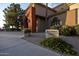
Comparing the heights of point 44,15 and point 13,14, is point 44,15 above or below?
above

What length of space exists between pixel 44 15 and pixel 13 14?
6.70 metres

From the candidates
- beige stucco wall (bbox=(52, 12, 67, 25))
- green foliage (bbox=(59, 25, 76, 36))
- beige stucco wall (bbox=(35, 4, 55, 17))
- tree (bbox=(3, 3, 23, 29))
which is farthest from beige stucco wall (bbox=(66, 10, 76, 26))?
tree (bbox=(3, 3, 23, 29))

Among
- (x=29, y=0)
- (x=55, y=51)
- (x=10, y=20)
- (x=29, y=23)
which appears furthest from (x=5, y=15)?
(x=55, y=51)

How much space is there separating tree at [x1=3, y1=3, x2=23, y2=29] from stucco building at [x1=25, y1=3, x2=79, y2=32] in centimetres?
120

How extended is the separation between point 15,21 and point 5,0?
205 inches

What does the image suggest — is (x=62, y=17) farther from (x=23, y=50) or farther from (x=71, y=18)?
(x=23, y=50)

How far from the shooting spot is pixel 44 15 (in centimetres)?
2042

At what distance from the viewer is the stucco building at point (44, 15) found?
16470 millimetres

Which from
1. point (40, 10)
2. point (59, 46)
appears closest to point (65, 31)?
point (59, 46)

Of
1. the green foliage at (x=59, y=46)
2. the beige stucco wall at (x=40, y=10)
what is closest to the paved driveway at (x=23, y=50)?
the green foliage at (x=59, y=46)

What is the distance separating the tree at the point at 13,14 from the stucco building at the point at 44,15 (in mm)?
1203

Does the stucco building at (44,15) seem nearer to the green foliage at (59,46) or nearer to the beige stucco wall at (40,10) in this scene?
the beige stucco wall at (40,10)

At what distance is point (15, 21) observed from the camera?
14.3 meters

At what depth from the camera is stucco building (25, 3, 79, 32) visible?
16.5 metres
